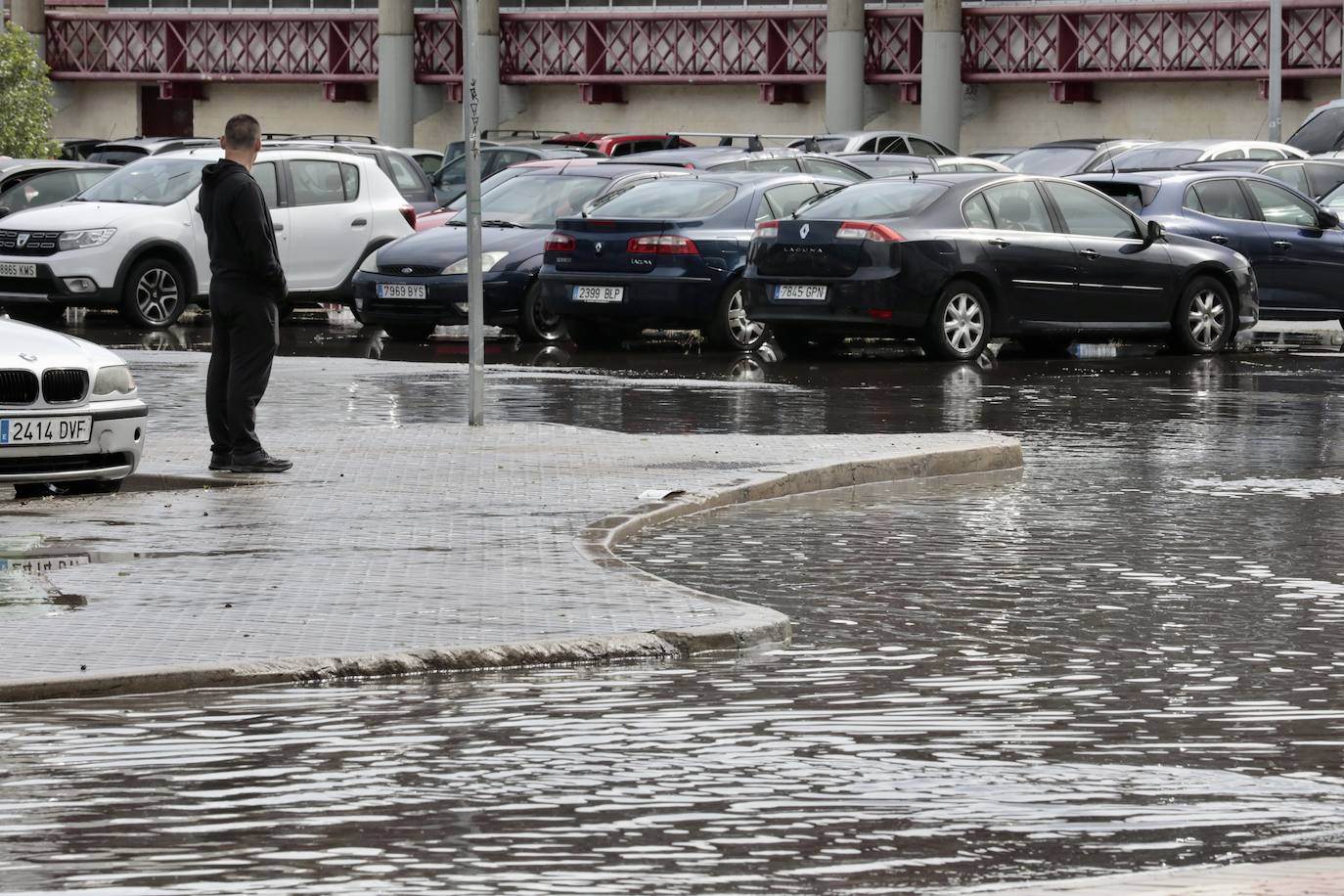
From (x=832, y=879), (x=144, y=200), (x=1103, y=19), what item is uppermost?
(x=1103, y=19)

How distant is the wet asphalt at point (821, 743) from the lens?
5.45 m

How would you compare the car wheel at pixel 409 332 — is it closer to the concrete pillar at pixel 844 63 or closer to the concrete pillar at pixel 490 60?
the concrete pillar at pixel 844 63

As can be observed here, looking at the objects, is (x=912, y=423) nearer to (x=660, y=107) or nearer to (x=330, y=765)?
(x=330, y=765)

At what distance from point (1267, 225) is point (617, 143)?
1996cm

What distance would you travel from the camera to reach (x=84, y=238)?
78.6 ft

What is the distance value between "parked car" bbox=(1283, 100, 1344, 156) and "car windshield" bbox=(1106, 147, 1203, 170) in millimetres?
2827

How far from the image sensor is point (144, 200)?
80.4ft

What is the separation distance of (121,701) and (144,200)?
1792 cm

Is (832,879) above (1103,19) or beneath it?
beneath

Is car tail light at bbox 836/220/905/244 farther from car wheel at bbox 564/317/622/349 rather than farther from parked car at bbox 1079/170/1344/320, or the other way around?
parked car at bbox 1079/170/1344/320

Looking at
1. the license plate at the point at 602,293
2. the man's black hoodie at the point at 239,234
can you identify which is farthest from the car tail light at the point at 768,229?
the man's black hoodie at the point at 239,234

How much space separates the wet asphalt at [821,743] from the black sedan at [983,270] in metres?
8.60

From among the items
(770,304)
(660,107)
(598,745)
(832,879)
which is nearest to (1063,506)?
(598,745)

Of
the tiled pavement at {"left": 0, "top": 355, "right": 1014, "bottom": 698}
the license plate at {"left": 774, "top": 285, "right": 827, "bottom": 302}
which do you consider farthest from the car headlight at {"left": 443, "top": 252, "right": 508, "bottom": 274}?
the tiled pavement at {"left": 0, "top": 355, "right": 1014, "bottom": 698}
